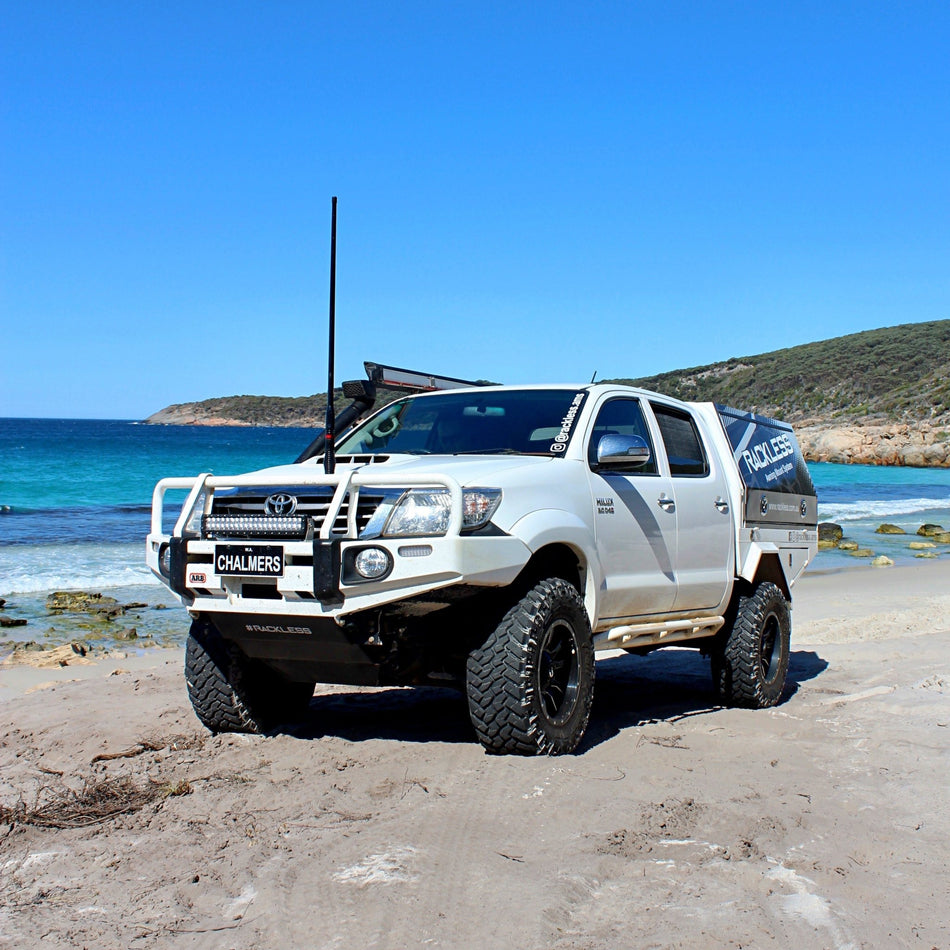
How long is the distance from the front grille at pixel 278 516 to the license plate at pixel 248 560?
0.22ft

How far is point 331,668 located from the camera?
511cm

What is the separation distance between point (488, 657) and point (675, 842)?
122 centimetres

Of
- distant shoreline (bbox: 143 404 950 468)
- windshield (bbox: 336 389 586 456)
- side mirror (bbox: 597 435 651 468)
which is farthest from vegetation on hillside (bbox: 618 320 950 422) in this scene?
side mirror (bbox: 597 435 651 468)

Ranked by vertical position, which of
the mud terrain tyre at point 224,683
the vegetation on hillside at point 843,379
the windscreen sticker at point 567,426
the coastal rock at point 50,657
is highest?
the vegetation on hillside at point 843,379

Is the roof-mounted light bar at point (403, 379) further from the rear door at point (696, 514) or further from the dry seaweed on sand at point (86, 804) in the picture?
the dry seaweed on sand at point (86, 804)

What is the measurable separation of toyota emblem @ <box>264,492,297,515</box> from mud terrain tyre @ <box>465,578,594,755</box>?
1.08m

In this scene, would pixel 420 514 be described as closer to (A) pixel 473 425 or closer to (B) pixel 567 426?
(B) pixel 567 426

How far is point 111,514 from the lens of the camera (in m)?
30.0

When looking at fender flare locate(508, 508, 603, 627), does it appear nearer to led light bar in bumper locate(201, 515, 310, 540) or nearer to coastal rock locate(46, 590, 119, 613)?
led light bar in bumper locate(201, 515, 310, 540)

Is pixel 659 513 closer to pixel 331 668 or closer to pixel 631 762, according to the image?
pixel 631 762

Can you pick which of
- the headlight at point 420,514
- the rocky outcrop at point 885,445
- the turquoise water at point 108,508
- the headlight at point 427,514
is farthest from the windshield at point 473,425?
the rocky outcrop at point 885,445

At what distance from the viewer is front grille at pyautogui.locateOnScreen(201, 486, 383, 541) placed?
470 cm

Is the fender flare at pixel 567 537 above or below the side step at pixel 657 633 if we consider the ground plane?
above

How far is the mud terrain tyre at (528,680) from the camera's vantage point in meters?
4.83
